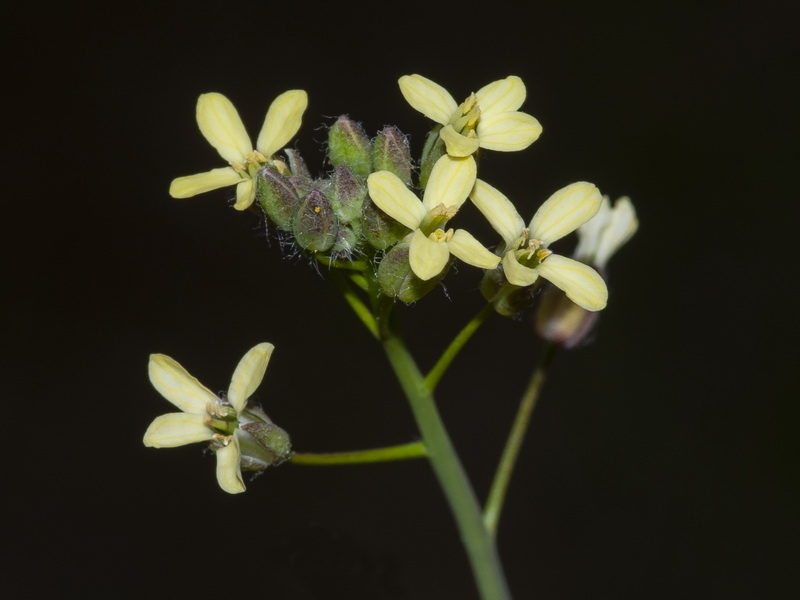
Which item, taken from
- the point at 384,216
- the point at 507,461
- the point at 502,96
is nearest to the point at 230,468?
the point at 384,216

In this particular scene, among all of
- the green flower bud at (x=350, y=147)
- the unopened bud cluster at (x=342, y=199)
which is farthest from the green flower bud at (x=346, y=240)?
the green flower bud at (x=350, y=147)

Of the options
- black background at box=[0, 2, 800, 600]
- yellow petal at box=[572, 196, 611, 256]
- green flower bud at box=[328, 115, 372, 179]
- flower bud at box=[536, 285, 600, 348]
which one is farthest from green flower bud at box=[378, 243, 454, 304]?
black background at box=[0, 2, 800, 600]

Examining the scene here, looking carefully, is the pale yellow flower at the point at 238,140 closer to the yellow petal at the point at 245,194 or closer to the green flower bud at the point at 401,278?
the yellow petal at the point at 245,194

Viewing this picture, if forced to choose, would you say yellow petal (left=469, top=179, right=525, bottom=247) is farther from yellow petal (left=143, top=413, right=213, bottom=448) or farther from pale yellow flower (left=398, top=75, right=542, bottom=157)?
yellow petal (left=143, top=413, right=213, bottom=448)

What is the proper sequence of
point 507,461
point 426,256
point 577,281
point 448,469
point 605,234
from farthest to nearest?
point 605,234
point 507,461
point 448,469
point 577,281
point 426,256

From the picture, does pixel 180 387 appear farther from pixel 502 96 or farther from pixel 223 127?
pixel 502 96

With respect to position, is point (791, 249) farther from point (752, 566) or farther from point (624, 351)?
point (752, 566)
